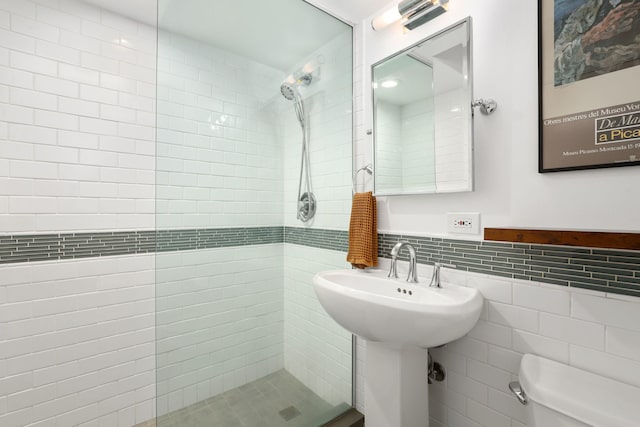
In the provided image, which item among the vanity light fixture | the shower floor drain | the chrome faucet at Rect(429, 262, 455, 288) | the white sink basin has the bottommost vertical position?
the shower floor drain

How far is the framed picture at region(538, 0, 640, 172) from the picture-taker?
0.87 meters

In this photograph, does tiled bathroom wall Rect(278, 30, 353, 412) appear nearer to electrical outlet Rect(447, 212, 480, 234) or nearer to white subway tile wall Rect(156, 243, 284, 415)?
white subway tile wall Rect(156, 243, 284, 415)

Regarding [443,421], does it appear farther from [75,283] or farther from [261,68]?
[75,283]

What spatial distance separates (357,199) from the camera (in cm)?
162

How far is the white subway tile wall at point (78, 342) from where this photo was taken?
59.4 inches

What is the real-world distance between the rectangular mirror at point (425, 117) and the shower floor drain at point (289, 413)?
128 cm

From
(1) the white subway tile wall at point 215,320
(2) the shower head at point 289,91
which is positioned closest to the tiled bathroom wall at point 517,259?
(2) the shower head at point 289,91

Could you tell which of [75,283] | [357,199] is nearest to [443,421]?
[357,199]

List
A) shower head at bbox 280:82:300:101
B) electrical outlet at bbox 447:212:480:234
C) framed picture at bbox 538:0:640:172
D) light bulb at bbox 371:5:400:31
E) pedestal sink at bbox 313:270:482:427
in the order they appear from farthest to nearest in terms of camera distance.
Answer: shower head at bbox 280:82:300:101 → light bulb at bbox 371:5:400:31 → electrical outlet at bbox 447:212:480:234 → pedestal sink at bbox 313:270:482:427 → framed picture at bbox 538:0:640:172

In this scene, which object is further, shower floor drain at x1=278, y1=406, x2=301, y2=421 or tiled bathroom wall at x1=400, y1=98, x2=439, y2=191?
shower floor drain at x1=278, y1=406, x2=301, y2=421

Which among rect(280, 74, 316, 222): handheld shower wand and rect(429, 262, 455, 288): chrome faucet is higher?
rect(280, 74, 316, 222): handheld shower wand

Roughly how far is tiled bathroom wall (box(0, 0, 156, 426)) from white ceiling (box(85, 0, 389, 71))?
1.17ft

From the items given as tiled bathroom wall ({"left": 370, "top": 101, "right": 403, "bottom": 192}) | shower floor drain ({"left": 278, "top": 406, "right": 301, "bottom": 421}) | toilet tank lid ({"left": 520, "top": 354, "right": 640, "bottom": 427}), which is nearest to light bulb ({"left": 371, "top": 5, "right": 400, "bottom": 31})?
tiled bathroom wall ({"left": 370, "top": 101, "right": 403, "bottom": 192})

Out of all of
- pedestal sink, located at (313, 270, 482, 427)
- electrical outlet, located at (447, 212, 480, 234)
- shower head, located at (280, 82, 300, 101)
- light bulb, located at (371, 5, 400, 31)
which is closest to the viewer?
→ pedestal sink, located at (313, 270, 482, 427)
